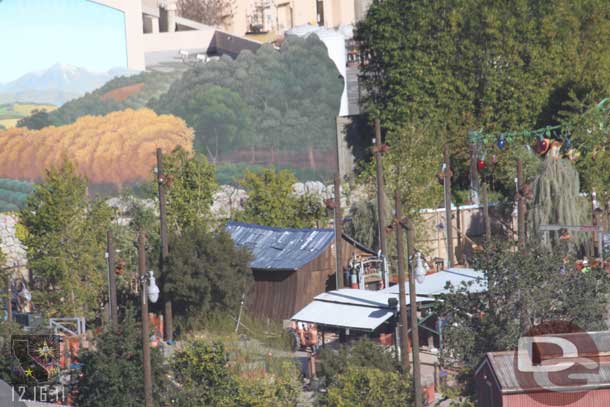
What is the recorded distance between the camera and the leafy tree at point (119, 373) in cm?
3195

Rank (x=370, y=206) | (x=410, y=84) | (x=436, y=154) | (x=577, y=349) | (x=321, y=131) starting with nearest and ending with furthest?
(x=577, y=349) < (x=370, y=206) < (x=436, y=154) < (x=410, y=84) < (x=321, y=131)

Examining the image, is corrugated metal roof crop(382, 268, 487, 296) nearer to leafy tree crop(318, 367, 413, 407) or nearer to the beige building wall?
leafy tree crop(318, 367, 413, 407)

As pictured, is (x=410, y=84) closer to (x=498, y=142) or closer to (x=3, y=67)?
(x=498, y=142)

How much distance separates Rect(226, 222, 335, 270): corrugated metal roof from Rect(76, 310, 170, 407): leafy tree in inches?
483

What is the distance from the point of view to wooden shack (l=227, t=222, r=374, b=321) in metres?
44.9

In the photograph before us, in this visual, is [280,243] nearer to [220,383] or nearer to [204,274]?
[204,274]

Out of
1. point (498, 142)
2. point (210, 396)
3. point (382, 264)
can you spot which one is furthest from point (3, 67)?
point (210, 396)

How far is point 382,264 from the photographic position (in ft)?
150

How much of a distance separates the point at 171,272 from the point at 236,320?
2685mm

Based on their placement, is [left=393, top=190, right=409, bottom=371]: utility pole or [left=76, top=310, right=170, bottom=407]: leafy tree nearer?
[left=76, top=310, right=170, bottom=407]: leafy tree

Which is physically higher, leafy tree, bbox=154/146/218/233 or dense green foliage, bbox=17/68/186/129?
dense green foliage, bbox=17/68/186/129

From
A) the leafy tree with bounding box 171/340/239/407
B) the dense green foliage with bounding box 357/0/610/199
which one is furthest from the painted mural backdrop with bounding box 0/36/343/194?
the leafy tree with bounding box 171/340/239/407

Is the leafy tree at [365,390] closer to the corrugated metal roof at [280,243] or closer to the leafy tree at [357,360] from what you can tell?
the leafy tree at [357,360]

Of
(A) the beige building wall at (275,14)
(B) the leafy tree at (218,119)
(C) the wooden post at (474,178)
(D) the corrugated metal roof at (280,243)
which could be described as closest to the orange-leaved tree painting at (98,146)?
(B) the leafy tree at (218,119)
